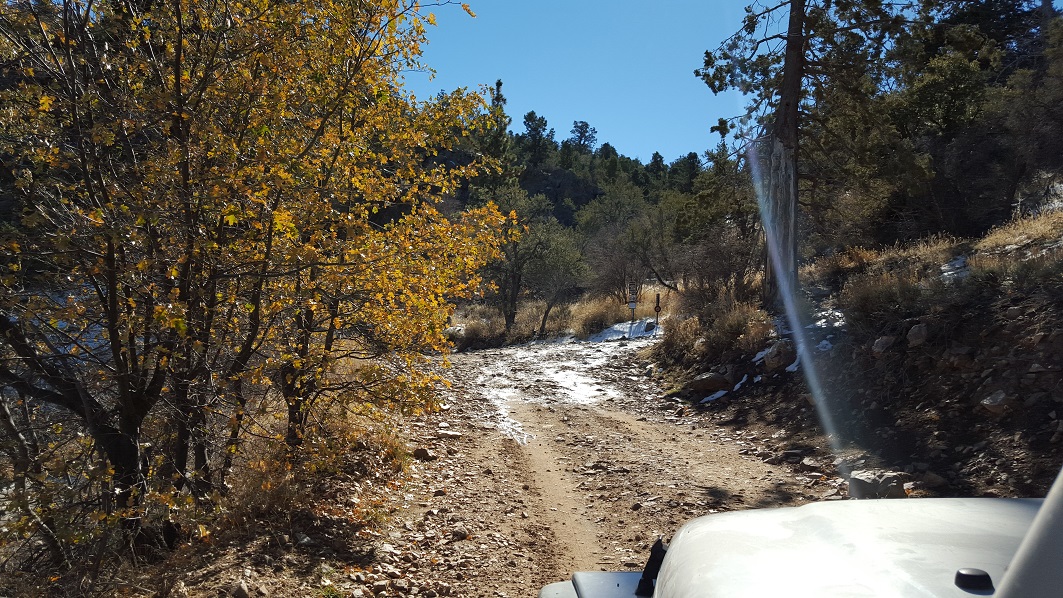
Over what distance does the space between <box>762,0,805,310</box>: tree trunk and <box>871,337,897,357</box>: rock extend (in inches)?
191

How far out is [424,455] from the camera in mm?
7309

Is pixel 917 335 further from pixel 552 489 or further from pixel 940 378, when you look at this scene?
pixel 552 489

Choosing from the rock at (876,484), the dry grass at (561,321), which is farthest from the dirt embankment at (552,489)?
the dry grass at (561,321)

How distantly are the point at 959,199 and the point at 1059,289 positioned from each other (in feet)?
42.2

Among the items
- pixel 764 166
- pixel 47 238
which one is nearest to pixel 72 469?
pixel 47 238

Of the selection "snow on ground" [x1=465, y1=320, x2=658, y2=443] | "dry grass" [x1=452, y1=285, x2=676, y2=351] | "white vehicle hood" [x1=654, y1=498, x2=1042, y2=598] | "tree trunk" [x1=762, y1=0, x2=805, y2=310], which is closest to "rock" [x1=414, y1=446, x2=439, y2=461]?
"snow on ground" [x1=465, y1=320, x2=658, y2=443]

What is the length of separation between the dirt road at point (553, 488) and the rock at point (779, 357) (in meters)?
1.63

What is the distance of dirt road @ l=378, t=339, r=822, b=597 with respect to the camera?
4828mm

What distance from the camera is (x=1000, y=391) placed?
622cm

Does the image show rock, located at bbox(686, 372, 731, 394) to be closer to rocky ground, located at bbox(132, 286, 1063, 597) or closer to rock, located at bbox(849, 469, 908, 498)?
rocky ground, located at bbox(132, 286, 1063, 597)

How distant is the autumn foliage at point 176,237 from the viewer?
377cm

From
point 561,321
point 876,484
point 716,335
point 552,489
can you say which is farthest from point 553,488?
point 561,321

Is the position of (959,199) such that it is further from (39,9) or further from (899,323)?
(39,9)

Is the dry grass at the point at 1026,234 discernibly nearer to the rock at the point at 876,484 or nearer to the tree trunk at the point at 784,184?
the tree trunk at the point at 784,184
